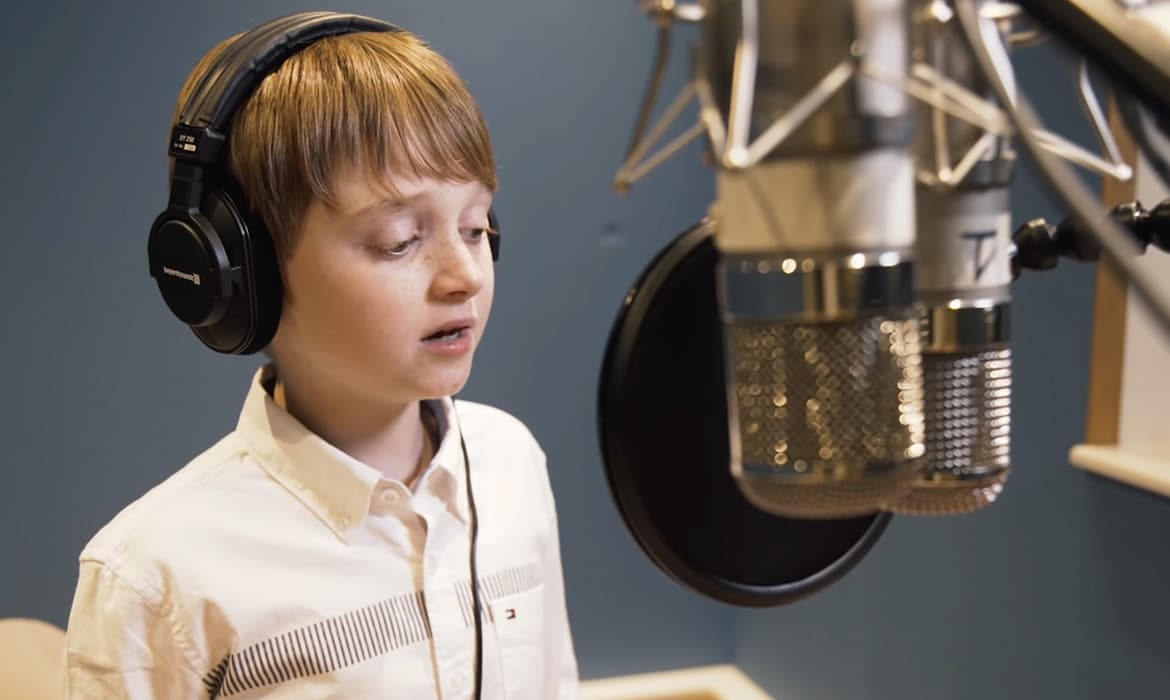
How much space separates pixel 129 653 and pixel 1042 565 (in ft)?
→ 3.34

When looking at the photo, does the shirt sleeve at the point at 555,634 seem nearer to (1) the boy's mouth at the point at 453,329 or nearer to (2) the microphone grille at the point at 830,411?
(1) the boy's mouth at the point at 453,329

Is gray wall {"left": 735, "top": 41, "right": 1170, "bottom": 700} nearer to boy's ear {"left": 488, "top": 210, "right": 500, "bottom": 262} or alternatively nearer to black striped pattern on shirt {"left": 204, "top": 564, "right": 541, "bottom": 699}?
boy's ear {"left": 488, "top": 210, "right": 500, "bottom": 262}

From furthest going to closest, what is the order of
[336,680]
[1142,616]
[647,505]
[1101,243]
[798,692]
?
1. [798,692]
2. [1142,616]
3. [336,680]
4. [647,505]
5. [1101,243]

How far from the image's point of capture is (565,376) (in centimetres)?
199

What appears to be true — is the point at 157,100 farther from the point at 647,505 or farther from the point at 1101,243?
the point at 1101,243

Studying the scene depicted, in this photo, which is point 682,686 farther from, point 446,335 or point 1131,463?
point 446,335

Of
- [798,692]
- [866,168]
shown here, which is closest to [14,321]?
[798,692]

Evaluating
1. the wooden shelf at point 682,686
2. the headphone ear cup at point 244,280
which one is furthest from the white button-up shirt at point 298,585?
the wooden shelf at point 682,686

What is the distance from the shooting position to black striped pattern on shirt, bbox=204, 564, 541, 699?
0.86 metres

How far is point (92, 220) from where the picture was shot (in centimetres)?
174

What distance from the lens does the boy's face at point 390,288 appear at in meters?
0.86

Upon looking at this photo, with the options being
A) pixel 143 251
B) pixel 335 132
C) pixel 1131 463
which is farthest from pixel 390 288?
pixel 143 251

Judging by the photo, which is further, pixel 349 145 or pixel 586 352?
pixel 586 352

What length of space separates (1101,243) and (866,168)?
60 mm
